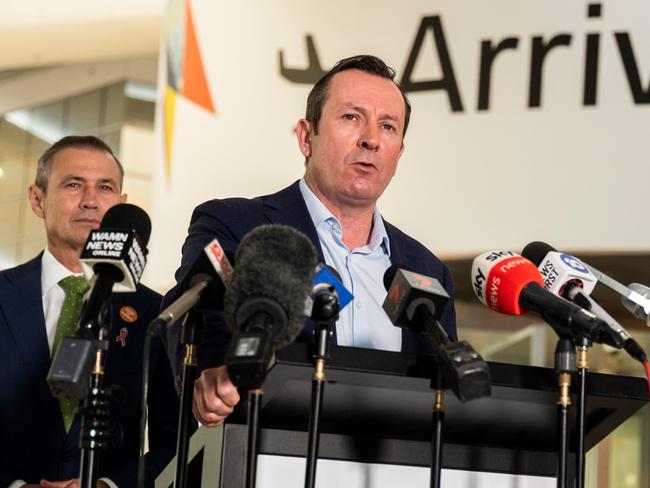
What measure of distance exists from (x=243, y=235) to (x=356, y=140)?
42 cm

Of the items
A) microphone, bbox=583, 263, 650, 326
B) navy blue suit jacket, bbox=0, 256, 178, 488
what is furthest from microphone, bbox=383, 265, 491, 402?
navy blue suit jacket, bbox=0, 256, 178, 488

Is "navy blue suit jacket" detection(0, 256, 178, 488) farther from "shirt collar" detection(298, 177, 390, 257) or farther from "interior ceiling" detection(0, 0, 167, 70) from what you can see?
"interior ceiling" detection(0, 0, 167, 70)

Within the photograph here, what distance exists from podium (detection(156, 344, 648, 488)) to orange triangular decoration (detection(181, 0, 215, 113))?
615cm

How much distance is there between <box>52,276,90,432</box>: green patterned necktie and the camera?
111 inches

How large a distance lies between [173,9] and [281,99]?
1456 mm

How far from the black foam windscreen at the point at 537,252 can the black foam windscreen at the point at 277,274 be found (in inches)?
24.8

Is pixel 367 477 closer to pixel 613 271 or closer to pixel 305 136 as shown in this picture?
pixel 305 136

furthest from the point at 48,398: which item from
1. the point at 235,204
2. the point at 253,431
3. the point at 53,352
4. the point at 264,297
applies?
the point at 264,297

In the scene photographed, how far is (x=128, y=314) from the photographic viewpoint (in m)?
2.98

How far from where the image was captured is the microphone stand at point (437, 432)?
5.51 ft

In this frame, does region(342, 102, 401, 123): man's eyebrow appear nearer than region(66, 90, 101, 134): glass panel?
Yes

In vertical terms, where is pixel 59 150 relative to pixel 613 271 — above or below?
below

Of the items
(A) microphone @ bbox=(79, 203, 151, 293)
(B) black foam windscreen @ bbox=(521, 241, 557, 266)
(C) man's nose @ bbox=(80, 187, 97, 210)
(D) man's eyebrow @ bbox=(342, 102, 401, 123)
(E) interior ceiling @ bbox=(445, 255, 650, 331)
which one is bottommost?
(A) microphone @ bbox=(79, 203, 151, 293)

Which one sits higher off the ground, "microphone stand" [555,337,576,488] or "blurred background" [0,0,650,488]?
"blurred background" [0,0,650,488]
